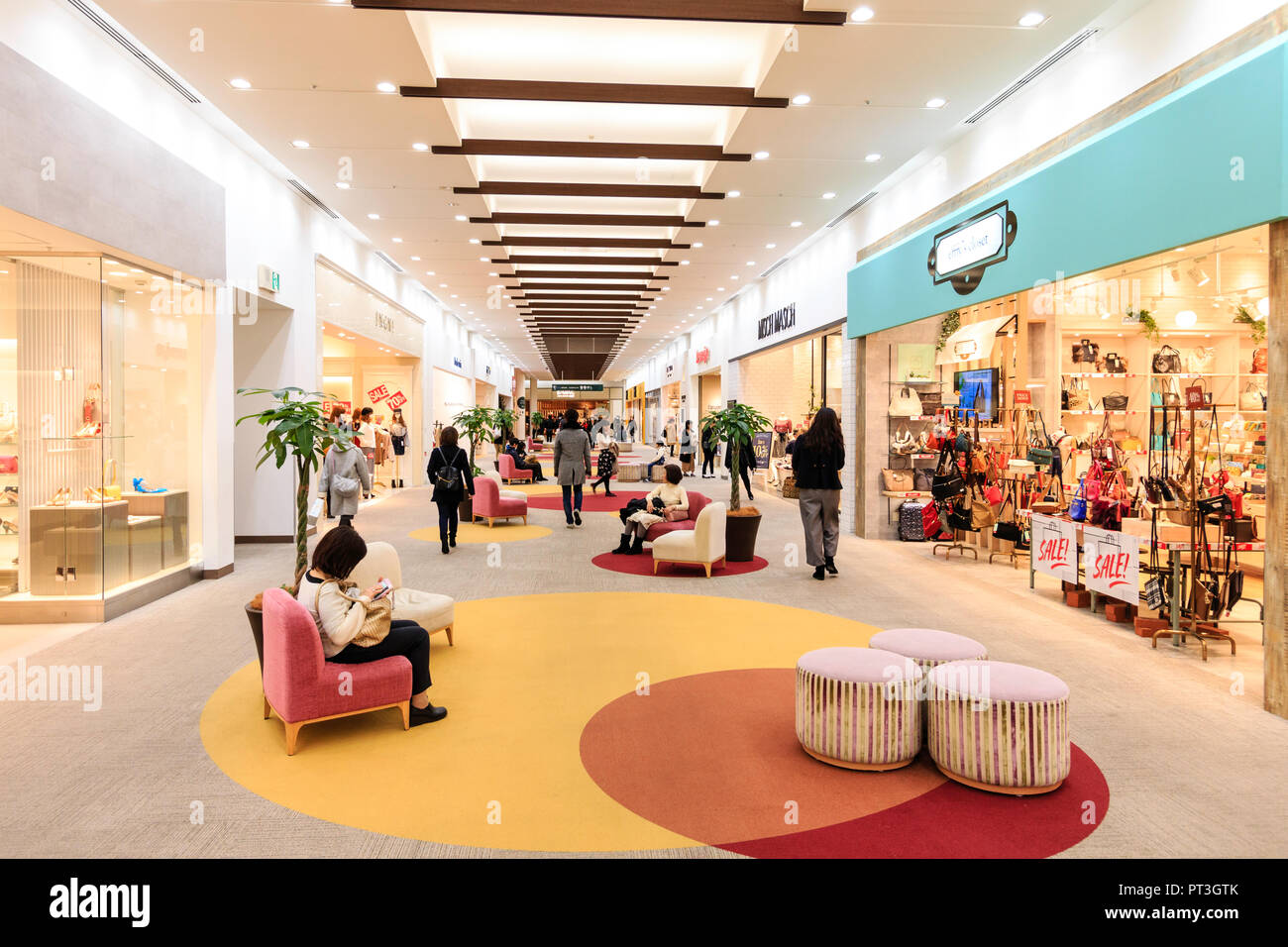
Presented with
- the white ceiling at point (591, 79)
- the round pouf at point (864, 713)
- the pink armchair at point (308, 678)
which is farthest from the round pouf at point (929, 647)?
the white ceiling at point (591, 79)

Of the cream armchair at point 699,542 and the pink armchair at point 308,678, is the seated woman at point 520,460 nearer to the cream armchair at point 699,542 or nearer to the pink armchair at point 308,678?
the cream armchair at point 699,542

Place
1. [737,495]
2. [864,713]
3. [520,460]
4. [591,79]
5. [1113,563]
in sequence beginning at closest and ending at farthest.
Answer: [864,713], [1113,563], [591,79], [737,495], [520,460]

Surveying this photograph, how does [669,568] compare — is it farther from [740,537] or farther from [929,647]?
[929,647]

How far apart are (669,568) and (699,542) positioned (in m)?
0.77

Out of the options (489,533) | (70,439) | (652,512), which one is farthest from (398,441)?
(70,439)

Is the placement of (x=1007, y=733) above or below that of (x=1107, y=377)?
below

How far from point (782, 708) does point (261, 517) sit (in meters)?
8.48

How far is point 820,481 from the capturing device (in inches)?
316

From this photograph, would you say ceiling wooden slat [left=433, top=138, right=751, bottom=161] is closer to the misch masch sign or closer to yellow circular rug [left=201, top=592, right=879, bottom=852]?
yellow circular rug [left=201, top=592, right=879, bottom=852]

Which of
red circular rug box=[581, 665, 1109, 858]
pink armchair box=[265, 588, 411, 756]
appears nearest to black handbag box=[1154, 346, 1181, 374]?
red circular rug box=[581, 665, 1109, 858]

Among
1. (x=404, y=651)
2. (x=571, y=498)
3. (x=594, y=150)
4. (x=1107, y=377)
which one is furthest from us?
(x=571, y=498)

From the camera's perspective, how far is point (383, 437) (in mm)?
17734

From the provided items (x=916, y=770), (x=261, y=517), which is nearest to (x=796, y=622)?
(x=916, y=770)

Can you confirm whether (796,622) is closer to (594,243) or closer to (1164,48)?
(1164,48)
